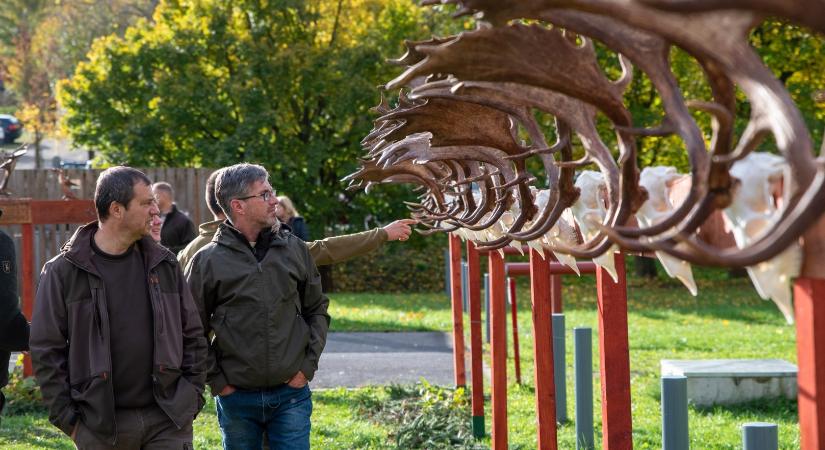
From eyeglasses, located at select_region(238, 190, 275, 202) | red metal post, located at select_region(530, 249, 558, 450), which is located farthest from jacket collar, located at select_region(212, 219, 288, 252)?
red metal post, located at select_region(530, 249, 558, 450)

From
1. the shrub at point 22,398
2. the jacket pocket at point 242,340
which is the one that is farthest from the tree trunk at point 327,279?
the jacket pocket at point 242,340

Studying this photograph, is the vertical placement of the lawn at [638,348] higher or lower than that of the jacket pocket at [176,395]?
lower

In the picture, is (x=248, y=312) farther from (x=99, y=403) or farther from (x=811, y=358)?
(x=811, y=358)

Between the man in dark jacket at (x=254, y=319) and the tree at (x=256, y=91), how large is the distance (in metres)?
16.5

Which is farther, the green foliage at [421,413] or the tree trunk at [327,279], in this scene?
the tree trunk at [327,279]

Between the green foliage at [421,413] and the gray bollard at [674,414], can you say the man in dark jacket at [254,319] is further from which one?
the green foliage at [421,413]

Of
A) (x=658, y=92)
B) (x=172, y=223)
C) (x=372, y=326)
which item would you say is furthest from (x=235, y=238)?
(x=372, y=326)

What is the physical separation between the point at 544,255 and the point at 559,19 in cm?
290

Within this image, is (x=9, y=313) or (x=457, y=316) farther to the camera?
(x=457, y=316)

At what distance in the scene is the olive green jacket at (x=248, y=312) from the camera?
16.4ft

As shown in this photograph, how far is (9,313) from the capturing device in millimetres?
5078

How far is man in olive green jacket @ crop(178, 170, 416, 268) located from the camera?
5.54 metres

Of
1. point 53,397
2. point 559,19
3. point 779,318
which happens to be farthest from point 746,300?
point 559,19

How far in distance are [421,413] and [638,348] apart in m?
5.33
